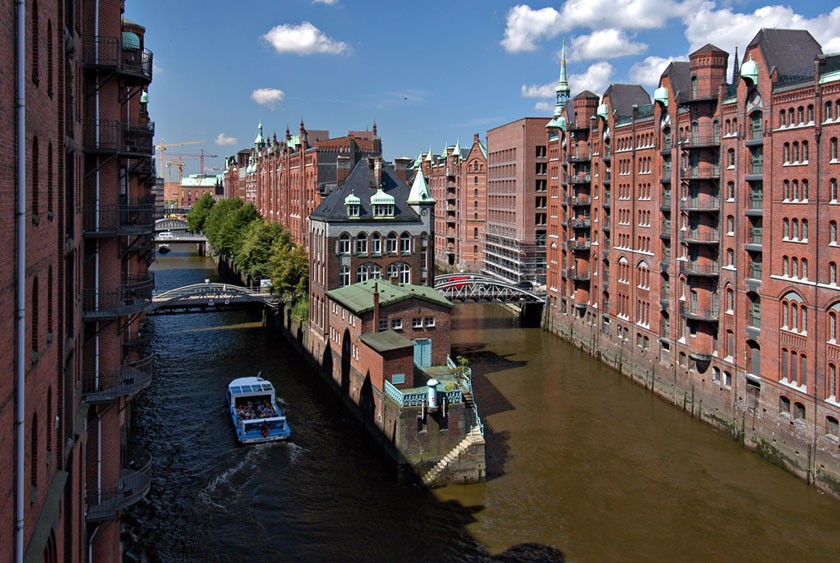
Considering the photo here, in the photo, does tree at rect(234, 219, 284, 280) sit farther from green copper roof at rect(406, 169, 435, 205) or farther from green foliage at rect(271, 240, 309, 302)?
green copper roof at rect(406, 169, 435, 205)

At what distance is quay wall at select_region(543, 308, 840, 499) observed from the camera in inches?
1529

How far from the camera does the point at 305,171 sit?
289 ft

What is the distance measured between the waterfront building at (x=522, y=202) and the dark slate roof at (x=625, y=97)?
25165 mm

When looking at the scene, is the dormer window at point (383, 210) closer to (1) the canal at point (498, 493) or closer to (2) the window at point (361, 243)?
(2) the window at point (361, 243)

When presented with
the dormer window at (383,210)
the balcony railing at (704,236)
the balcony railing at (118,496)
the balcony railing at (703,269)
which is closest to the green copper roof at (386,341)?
the dormer window at (383,210)

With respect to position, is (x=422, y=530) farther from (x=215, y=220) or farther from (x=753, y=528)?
(x=215, y=220)

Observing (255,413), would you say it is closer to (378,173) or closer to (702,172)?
(378,173)

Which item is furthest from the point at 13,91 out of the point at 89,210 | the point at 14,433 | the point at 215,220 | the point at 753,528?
the point at 215,220

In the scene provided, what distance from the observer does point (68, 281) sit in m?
20.2

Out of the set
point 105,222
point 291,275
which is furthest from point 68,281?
point 291,275

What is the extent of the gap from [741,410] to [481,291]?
35.2 m

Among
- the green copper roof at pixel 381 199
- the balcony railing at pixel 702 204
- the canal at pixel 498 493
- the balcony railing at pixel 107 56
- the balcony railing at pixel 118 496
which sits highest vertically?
the balcony railing at pixel 107 56

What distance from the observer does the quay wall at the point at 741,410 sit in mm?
38844

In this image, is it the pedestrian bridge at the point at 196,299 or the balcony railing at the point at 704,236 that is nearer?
the balcony railing at the point at 704,236
